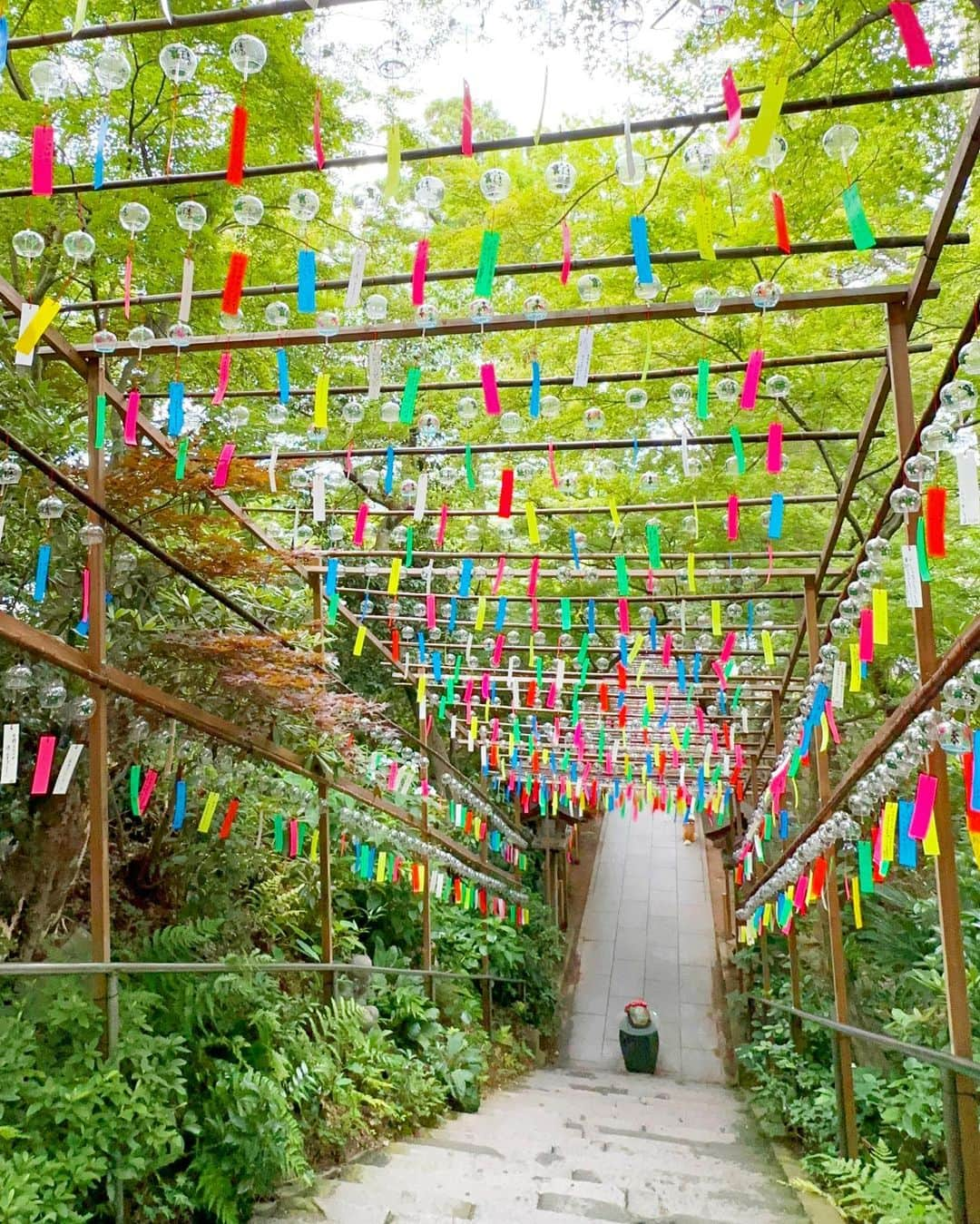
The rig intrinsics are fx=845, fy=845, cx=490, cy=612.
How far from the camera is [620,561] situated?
403 cm

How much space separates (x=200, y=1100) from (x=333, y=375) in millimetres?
4204

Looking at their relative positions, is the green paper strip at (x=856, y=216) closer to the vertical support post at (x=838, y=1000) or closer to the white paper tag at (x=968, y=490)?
the white paper tag at (x=968, y=490)

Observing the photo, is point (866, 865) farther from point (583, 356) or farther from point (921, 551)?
point (583, 356)

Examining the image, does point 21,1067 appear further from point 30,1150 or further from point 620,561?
point 620,561

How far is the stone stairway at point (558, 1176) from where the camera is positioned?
10.3 feet

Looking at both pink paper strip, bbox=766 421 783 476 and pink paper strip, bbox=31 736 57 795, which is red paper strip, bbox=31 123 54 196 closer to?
pink paper strip, bbox=31 736 57 795

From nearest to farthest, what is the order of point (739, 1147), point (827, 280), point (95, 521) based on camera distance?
point (95, 521) → point (827, 280) → point (739, 1147)

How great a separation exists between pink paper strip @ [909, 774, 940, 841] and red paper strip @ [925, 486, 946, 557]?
70 cm

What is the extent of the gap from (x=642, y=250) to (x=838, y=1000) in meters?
4.02

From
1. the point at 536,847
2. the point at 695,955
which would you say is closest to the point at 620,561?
the point at 536,847

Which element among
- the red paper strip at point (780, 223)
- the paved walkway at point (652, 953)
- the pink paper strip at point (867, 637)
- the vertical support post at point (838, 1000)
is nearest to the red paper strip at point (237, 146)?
the red paper strip at point (780, 223)

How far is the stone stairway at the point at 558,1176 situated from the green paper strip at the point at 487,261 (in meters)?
2.98

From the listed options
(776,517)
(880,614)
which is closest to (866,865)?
(880,614)

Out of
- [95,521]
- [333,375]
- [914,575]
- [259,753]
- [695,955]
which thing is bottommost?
[695,955]
